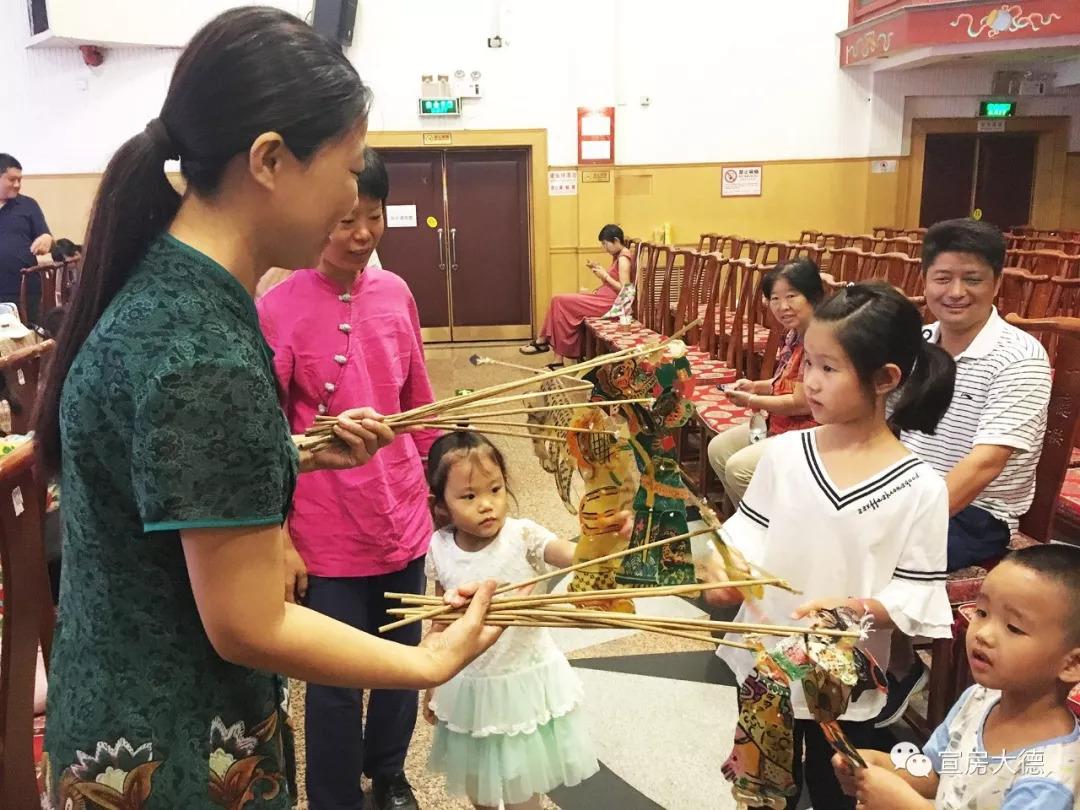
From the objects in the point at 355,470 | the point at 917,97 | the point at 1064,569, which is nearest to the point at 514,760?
the point at 355,470

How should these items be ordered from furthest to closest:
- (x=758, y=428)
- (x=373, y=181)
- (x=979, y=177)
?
(x=979, y=177) → (x=758, y=428) → (x=373, y=181)

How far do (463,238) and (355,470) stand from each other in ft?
22.0

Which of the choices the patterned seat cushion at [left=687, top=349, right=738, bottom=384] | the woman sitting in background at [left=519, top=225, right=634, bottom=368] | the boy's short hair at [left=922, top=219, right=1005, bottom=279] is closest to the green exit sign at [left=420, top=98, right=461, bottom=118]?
the woman sitting in background at [left=519, top=225, right=634, bottom=368]

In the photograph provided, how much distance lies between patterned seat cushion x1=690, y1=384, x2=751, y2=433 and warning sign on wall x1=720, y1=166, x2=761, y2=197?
16.5 ft

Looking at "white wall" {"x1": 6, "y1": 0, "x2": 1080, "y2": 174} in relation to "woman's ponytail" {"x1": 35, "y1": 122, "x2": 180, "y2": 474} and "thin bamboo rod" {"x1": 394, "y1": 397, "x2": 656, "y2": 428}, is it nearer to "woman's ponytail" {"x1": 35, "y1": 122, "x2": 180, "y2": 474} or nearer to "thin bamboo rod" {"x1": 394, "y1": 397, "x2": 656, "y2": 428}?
"thin bamboo rod" {"x1": 394, "y1": 397, "x2": 656, "y2": 428}

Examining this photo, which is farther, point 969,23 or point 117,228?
point 969,23

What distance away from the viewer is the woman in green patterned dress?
0.74 metres

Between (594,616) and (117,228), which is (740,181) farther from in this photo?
(117,228)

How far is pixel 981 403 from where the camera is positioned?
1908mm

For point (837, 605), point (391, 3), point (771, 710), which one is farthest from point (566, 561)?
point (391, 3)

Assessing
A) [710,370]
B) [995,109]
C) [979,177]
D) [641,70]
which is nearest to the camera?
[710,370]

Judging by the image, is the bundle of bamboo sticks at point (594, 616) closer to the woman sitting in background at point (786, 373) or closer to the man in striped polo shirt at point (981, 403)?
the man in striped polo shirt at point (981, 403)

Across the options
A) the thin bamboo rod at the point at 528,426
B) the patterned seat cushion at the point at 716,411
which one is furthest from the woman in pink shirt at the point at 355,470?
the patterned seat cushion at the point at 716,411

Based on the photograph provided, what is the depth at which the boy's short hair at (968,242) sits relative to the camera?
1.96 meters
